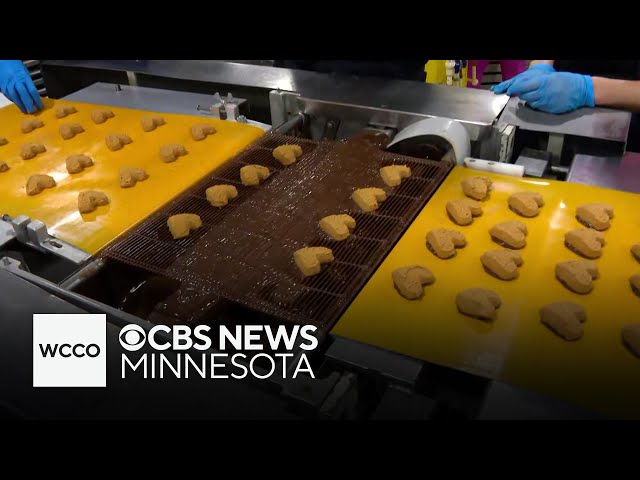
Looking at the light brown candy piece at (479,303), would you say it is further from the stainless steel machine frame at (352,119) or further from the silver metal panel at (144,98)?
the silver metal panel at (144,98)

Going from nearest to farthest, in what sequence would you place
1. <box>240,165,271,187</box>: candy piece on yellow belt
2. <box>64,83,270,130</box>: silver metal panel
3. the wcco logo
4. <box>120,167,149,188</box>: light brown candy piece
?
the wcco logo < <box>240,165,271,187</box>: candy piece on yellow belt < <box>120,167,149,188</box>: light brown candy piece < <box>64,83,270,130</box>: silver metal panel

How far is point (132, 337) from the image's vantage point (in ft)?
5.18

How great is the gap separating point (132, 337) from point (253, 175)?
3.73ft

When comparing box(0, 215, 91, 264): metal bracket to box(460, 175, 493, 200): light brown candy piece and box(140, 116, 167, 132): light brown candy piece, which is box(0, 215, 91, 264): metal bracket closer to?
box(140, 116, 167, 132): light brown candy piece

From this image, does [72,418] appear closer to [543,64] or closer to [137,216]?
[137,216]

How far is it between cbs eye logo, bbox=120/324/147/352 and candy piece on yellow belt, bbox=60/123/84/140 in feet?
6.27

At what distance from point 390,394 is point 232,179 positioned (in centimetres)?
143

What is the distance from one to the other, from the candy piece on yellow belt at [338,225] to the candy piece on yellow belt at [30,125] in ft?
6.79

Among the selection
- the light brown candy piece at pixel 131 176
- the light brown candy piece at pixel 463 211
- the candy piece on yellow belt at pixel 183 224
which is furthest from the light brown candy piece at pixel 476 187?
the light brown candy piece at pixel 131 176

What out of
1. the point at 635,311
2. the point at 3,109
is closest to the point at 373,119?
the point at 635,311

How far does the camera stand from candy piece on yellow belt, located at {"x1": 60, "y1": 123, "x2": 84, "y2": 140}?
3.12m

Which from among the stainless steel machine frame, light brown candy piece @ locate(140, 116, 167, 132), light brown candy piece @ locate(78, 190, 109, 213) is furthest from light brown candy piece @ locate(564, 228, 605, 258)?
light brown candy piece @ locate(140, 116, 167, 132)

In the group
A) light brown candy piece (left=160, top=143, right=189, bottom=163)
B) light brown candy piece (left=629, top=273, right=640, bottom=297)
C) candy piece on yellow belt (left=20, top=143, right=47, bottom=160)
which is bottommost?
light brown candy piece (left=629, top=273, right=640, bottom=297)

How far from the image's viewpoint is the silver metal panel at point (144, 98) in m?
3.34
